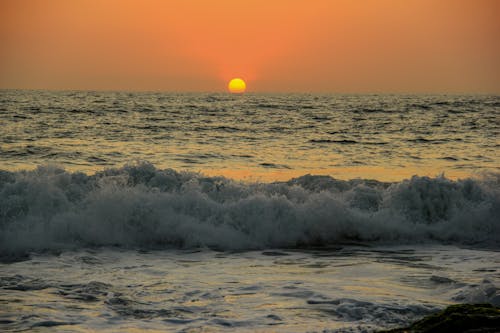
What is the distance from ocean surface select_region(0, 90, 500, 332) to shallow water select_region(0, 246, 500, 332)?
30 mm

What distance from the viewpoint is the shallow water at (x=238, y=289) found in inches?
261

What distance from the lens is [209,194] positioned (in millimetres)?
14375

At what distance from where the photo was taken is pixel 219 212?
1307 cm

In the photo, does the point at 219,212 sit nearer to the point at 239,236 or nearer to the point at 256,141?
the point at 239,236

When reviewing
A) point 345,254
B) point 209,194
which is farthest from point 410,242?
point 209,194

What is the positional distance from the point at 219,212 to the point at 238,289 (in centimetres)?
509

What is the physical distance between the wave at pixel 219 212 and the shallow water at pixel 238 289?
103cm

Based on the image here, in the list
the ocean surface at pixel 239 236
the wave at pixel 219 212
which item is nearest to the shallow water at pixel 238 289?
the ocean surface at pixel 239 236

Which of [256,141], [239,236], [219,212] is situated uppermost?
[256,141]

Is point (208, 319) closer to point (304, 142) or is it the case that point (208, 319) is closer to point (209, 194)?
point (209, 194)

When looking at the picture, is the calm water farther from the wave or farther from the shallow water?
the shallow water

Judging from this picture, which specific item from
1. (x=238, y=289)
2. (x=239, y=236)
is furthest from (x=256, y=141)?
(x=238, y=289)

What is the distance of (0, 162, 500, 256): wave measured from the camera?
38.6 feet

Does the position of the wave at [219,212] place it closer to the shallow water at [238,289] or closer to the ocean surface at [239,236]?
the ocean surface at [239,236]
